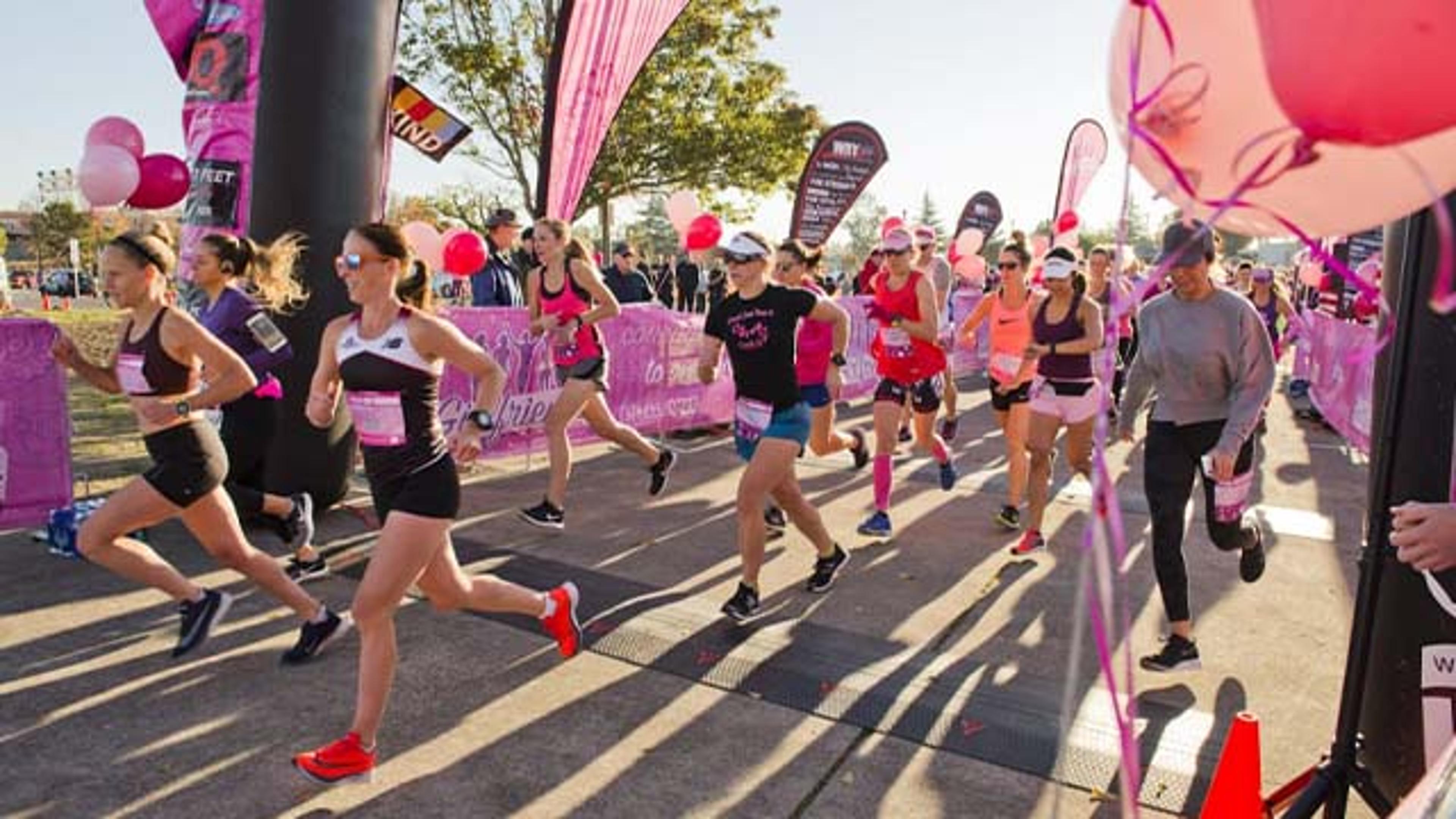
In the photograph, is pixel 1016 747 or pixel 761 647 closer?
pixel 1016 747

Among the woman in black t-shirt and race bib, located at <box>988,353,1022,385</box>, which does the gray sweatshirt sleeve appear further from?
race bib, located at <box>988,353,1022,385</box>

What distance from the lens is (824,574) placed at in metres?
4.95

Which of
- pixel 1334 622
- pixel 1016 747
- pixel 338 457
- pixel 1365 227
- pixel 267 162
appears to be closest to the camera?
pixel 1365 227

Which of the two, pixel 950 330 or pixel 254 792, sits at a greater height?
pixel 950 330

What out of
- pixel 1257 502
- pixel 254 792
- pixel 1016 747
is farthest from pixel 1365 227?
pixel 1257 502

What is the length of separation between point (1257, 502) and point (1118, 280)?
6846 millimetres

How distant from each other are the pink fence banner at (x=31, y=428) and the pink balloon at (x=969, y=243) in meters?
10.2

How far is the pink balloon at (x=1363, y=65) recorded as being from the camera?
1.44 m

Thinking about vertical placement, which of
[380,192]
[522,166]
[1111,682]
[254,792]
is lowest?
[254,792]

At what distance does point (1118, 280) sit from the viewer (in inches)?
53.1

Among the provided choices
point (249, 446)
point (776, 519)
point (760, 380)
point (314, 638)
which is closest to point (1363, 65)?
point (760, 380)

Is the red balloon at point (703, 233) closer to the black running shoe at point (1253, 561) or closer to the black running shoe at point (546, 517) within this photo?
the black running shoe at point (546, 517)

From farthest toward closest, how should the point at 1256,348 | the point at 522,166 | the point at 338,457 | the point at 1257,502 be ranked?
1. the point at 522,166
2. the point at 1257,502
3. the point at 338,457
4. the point at 1256,348

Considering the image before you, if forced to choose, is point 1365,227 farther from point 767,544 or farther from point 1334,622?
point 767,544
